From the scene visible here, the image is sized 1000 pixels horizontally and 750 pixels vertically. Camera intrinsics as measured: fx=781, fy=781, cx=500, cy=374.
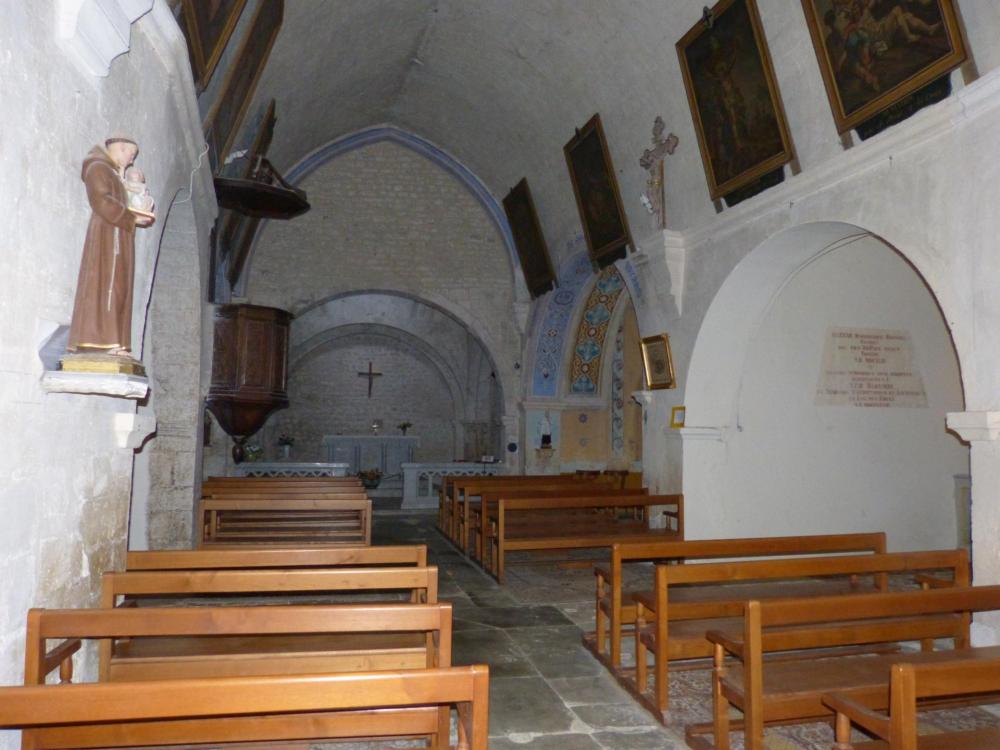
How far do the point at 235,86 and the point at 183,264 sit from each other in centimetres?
149

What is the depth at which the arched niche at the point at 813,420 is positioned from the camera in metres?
7.42

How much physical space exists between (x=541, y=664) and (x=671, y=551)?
0.99 m

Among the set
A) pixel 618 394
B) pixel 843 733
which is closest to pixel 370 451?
pixel 618 394

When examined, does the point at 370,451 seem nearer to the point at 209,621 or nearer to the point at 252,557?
the point at 252,557

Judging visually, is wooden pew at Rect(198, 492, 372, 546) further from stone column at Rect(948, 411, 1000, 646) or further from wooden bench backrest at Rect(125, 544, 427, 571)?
stone column at Rect(948, 411, 1000, 646)

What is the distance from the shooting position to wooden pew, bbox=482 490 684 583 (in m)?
6.76

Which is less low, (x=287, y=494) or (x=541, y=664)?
(x=287, y=494)

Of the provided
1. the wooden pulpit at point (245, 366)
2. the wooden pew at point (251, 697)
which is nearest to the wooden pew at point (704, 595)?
the wooden pew at point (251, 697)

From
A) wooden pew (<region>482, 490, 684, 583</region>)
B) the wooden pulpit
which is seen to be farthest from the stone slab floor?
the wooden pulpit

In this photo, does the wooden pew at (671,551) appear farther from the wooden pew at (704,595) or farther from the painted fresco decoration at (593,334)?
the painted fresco decoration at (593,334)

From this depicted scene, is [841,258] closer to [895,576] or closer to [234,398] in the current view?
[895,576]

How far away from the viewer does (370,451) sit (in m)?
17.3

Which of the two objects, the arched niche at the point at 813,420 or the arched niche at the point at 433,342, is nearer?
the arched niche at the point at 813,420

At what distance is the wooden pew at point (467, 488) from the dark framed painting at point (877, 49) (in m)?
4.94
